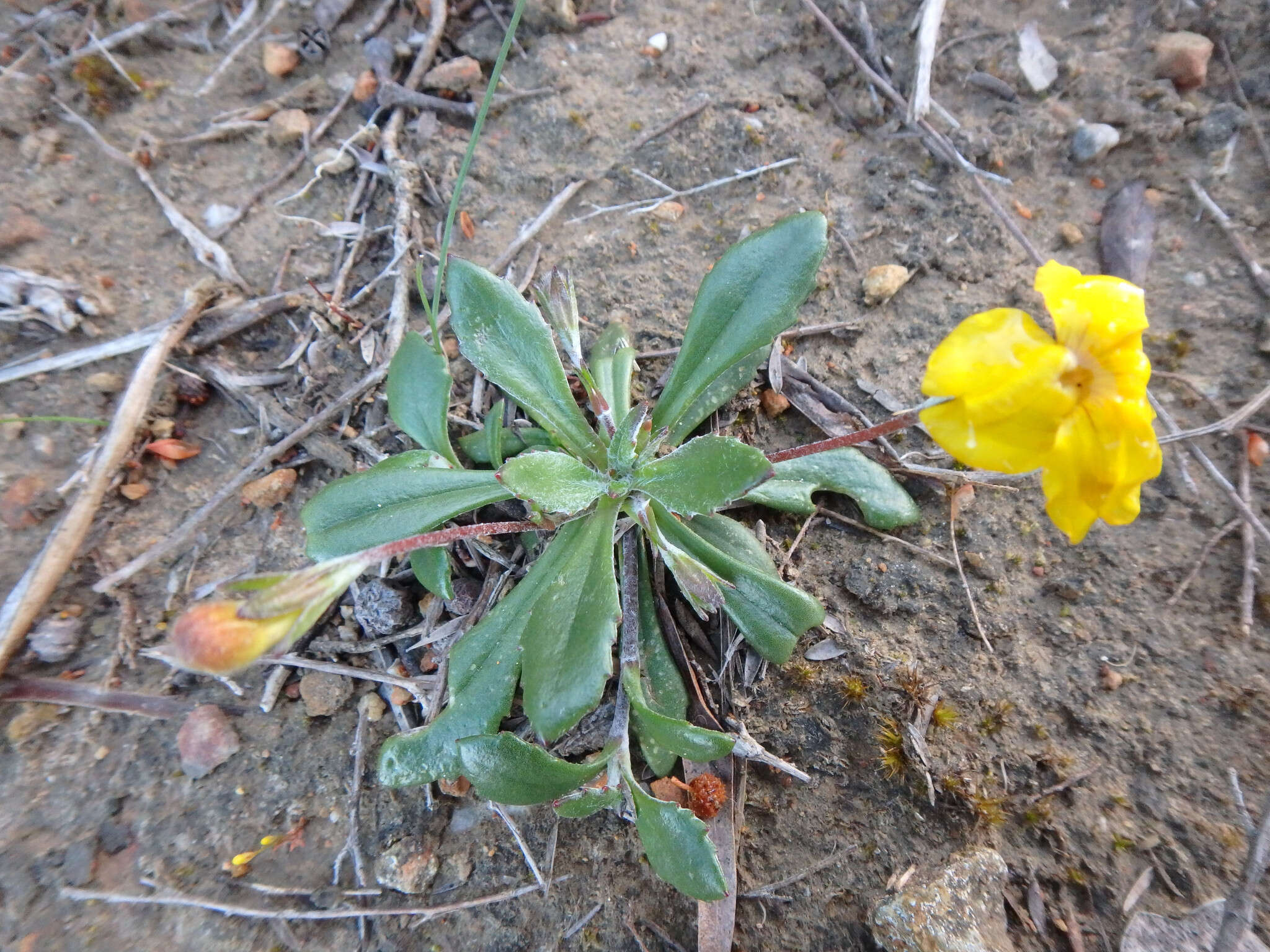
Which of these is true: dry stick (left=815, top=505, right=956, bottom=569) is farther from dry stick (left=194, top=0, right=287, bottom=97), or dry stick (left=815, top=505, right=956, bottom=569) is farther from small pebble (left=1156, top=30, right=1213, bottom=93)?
dry stick (left=194, top=0, right=287, bottom=97)

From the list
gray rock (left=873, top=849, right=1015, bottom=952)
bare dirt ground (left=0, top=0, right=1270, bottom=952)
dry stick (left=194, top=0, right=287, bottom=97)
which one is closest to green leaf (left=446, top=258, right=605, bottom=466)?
bare dirt ground (left=0, top=0, right=1270, bottom=952)

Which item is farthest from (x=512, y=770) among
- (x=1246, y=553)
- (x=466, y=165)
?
(x=1246, y=553)

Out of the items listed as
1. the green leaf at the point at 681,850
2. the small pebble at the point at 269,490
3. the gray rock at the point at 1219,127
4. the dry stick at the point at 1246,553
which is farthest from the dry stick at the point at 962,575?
the small pebble at the point at 269,490

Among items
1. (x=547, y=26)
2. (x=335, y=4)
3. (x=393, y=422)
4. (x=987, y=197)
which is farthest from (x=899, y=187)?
(x=335, y=4)

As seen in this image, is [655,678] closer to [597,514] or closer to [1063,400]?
[597,514]

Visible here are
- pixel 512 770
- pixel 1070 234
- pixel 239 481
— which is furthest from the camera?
pixel 1070 234

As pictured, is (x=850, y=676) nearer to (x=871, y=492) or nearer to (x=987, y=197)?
(x=871, y=492)

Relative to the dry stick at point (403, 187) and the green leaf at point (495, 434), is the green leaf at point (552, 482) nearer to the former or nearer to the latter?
the green leaf at point (495, 434)
